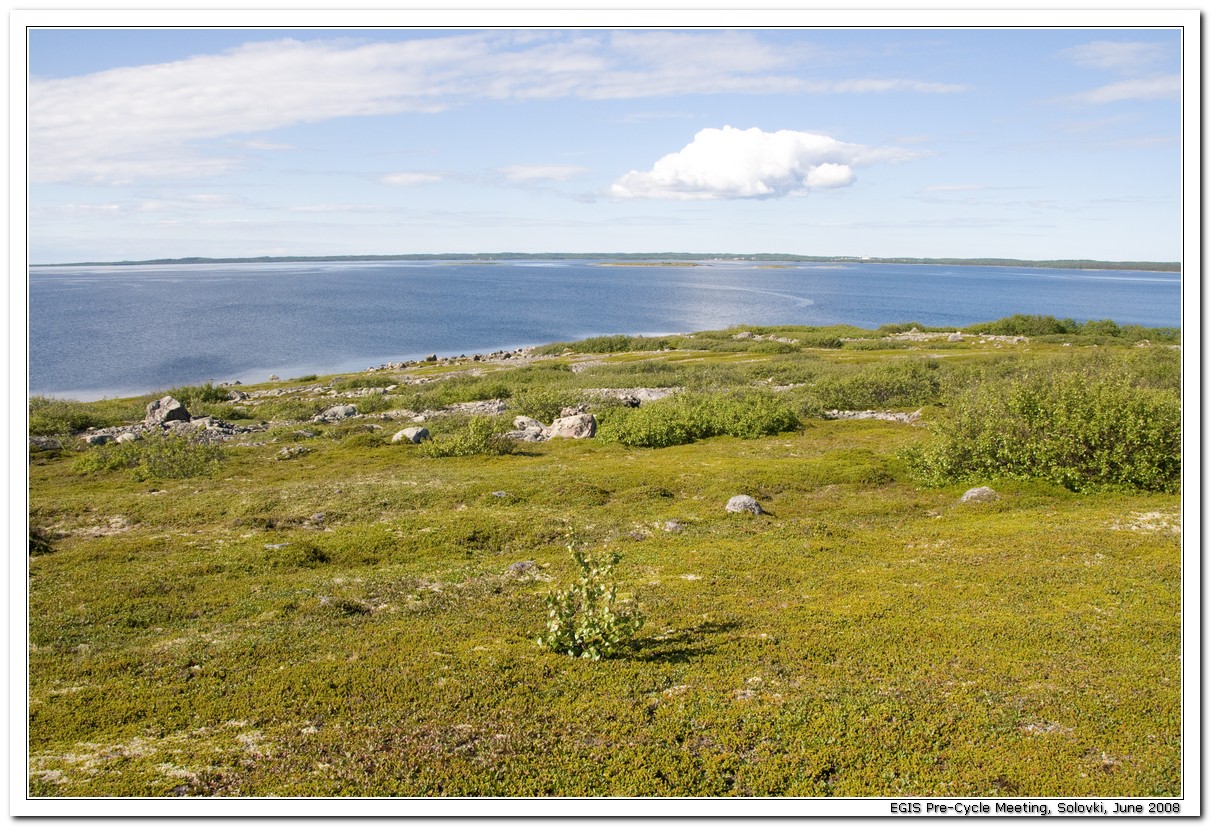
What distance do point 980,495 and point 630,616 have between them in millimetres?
16961

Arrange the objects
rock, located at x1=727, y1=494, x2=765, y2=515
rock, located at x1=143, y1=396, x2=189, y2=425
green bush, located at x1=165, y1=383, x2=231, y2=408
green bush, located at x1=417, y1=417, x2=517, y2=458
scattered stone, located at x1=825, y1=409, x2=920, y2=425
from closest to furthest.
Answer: rock, located at x1=727, y1=494, x2=765, y2=515 → green bush, located at x1=417, y1=417, x2=517, y2=458 → scattered stone, located at x1=825, y1=409, x2=920, y2=425 → rock, located at x1=143, y1=396, x2=189, y2=425 → green bush, located at x1=165, y1=383, x2=231, y2=408

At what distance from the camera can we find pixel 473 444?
1501 inches

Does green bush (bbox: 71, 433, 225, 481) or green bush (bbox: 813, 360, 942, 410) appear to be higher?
green bush (bbox: 813, 360, 942, 410)

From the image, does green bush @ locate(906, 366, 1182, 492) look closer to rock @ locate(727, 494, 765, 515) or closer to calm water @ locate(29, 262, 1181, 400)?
rock @ locate(727, 494, 765, 515)

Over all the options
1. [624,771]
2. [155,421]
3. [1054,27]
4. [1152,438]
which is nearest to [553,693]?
[624,771]

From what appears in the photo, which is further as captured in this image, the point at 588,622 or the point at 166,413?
the point at 166,413

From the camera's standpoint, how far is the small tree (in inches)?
509

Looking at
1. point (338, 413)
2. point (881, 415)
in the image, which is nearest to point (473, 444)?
point (338, 413)

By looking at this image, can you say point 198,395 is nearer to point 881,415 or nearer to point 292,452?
point 292,452

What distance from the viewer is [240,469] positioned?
35406 millimetres

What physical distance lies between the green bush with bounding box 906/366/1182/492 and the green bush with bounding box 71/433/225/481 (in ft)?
97.6

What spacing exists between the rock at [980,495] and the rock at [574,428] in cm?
2092

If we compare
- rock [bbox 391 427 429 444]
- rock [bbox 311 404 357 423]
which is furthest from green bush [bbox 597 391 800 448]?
rock [bbox 311 404 357 423]

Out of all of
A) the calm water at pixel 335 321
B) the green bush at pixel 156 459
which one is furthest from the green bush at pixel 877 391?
the green bush at pixel 156 459
